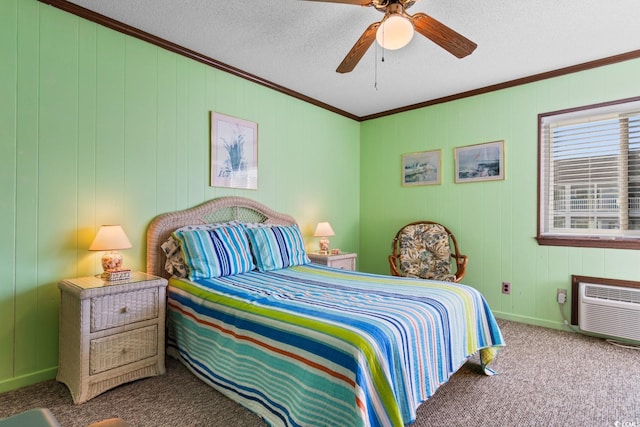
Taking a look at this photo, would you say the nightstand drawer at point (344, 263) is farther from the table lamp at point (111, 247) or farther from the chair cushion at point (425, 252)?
the table lamp at point (111, 247)

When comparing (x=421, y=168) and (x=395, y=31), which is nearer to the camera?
(x=395, y=31)

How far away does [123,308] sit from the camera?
209cm

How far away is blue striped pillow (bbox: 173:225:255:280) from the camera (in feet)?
8.36

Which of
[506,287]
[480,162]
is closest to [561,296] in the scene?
[506,287]

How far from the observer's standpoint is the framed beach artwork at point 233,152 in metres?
3.14

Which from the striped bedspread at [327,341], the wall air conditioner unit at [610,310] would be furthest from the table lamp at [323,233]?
the wall air conditioner unit at [610,310]

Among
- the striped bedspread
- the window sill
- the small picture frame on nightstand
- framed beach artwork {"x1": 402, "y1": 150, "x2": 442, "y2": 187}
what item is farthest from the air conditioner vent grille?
the small picture frame on nightstand

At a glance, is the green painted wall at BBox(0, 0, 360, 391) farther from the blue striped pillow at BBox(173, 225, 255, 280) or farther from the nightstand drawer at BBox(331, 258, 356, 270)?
the nightstand drawer at BBox(331, 258, 356, 270)

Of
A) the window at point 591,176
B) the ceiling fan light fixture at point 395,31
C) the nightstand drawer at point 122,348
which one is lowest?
the nightstand drawer at point 122,348

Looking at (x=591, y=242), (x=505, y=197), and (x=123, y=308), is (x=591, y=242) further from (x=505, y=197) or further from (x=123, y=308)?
(x=123, y=308)

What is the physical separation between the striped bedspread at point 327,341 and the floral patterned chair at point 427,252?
1.29m

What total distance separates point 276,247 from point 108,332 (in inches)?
55.9

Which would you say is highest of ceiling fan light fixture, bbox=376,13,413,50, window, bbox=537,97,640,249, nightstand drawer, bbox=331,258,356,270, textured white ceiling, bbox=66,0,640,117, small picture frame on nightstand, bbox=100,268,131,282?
textured white ceiling, bbox=66,0,640,117

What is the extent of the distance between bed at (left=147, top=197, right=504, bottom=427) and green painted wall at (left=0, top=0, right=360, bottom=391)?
1.15 ft
